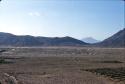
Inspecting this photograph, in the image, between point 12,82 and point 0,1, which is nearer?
point 0,1

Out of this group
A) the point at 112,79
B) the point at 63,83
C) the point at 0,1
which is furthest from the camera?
the point at 112,79

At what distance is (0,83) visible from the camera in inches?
1227

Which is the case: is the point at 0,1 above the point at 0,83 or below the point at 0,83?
above

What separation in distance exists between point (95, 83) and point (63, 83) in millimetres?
3125

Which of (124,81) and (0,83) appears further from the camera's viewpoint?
(124,81)

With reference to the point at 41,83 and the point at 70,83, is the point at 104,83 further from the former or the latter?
the point at 41,83

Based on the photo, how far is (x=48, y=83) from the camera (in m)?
33.3

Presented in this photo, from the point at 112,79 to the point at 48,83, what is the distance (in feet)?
24.7

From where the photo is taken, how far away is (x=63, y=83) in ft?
108

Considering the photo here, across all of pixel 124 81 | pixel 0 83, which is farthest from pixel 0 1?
pixel 124 81

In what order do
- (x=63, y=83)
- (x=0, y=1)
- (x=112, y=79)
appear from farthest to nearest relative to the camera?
(x=112, y=79) < (x=63, y=83) < (x=0, y=1)

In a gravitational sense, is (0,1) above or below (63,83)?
above

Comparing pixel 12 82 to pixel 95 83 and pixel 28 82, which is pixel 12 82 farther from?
pixel 95 83

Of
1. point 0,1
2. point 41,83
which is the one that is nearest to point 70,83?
point 41,83
